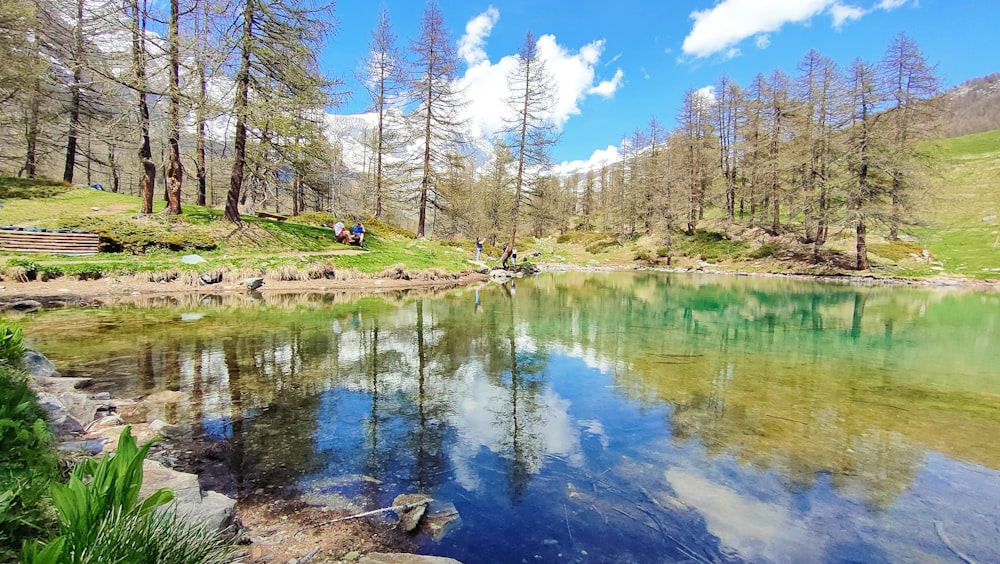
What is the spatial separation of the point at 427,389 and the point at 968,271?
4235 cm

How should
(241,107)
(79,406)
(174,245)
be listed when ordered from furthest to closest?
1. (241,107)
2. (174,245)
3. (79,406)

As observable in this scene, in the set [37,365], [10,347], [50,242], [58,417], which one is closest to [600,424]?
[58,417]

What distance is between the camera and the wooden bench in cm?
1633

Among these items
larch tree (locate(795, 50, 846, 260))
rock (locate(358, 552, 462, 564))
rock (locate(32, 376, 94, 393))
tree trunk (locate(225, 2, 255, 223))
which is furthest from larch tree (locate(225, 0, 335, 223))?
larch tree (locate(795, 50, 846, 260))

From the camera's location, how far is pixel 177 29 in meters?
20.1

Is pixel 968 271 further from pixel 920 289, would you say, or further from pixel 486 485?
pixel 486 485

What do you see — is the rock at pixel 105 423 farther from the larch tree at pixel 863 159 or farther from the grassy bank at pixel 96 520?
the larch tree at pixel 863 159

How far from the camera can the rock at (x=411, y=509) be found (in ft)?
12.1

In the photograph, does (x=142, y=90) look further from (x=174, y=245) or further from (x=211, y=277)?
(x=211, y=277)

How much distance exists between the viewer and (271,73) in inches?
850

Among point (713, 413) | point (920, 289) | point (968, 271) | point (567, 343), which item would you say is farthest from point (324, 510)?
point (968, 271)

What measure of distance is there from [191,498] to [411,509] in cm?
173

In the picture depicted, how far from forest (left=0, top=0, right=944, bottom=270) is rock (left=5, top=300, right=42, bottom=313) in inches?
375

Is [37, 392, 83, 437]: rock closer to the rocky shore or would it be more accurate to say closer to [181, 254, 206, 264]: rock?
the rocky shore
